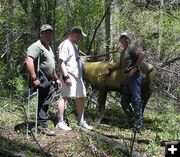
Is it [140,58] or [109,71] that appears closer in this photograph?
[140,58]

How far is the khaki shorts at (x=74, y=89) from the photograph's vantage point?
8.89 meters

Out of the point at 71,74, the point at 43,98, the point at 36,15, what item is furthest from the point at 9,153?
the point at 36,15

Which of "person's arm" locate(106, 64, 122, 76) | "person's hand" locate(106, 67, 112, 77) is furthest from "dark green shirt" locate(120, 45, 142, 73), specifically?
"person's hand" locate(106, 67, 112, 77)

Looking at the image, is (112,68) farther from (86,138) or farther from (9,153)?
(9,153)

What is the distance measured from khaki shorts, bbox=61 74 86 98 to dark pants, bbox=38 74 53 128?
0.53 meters

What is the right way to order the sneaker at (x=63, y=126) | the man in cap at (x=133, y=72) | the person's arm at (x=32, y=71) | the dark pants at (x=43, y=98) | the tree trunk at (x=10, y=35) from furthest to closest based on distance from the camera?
the tree trunk at (x=10, y=35), the man in cap at (x=133, y=72), the sneaker at (x=63, y=126), the dark pants at (x=43, y=98), the person's arm at (x=32, y=71)

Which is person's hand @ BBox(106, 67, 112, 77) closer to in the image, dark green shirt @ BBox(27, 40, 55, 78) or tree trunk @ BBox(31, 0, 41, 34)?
dark green shirt @ BBox(27, 40, 55, 78)

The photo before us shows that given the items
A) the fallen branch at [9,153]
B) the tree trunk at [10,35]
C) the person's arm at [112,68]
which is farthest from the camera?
the tree trunk at [10,35]

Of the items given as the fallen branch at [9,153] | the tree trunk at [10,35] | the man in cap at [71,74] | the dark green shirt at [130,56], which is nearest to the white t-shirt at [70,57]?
the man in cap at [71,74]

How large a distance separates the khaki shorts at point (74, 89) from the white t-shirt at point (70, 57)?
4.4 inches

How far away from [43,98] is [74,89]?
81 centimetres

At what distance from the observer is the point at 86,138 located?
7531 mm

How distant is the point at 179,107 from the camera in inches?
506

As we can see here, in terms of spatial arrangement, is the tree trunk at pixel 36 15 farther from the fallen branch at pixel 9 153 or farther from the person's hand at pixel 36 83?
the fallen branch at pixel 9 153
